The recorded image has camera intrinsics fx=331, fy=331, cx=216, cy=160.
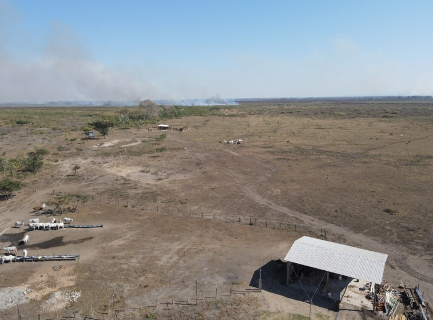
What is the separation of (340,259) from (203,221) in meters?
15.3

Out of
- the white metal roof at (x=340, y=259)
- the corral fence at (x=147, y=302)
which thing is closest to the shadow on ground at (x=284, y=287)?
the corral fence at (x=147, y=302)

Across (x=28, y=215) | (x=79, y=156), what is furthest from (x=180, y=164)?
(x=28, y=215)

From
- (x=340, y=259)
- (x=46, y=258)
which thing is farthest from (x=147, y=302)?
(x=340, y=259)

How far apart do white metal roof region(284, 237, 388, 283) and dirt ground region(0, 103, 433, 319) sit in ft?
8.31

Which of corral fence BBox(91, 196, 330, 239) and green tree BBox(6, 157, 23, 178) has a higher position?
green tree BBox(6, 157, 23, 178)

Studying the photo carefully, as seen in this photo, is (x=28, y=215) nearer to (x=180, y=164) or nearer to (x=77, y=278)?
(x=77, y=278)

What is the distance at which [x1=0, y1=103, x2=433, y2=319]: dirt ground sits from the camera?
2186cm

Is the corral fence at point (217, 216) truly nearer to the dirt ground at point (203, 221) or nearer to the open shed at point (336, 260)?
the dirt ground at point (203, 221)

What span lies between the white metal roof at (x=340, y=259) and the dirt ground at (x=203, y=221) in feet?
8.31

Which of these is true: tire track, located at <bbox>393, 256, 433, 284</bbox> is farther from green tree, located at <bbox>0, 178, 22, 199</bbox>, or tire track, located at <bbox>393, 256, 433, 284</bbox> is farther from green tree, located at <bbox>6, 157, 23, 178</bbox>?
green tree, located at <bbox>6, 157, 23, 178</bbox>

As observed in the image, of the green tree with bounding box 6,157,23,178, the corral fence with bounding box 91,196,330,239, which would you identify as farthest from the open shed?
the green tree with bounding box 6,157,23,178

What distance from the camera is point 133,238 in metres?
30.2

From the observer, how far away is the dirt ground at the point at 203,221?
21.9m

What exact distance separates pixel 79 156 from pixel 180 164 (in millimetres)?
21509
